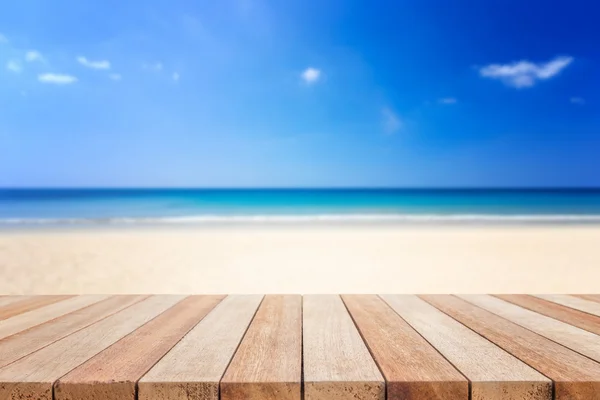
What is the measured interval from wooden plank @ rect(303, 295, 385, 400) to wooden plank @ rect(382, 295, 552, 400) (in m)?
0.21

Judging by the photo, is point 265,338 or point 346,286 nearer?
point 265,338

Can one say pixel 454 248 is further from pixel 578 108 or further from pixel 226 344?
pixel 578 108

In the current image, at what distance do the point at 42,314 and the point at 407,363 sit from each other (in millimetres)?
1321

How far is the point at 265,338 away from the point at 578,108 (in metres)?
51.0

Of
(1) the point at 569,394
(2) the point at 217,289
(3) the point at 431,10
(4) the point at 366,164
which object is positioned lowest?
(2) the point at 217,289

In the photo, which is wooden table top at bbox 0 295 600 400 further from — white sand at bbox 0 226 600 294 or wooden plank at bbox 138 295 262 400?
white sand at bbox 0 226 600 294

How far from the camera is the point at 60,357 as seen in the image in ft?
3.27

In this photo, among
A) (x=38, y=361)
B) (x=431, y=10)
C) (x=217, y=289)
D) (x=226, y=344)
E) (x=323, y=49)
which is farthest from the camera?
(x=323, y=49)

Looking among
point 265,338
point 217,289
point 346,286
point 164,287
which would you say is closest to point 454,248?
point 346,286

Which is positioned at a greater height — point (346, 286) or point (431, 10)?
point (431, 10)

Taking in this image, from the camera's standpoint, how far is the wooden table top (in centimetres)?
84

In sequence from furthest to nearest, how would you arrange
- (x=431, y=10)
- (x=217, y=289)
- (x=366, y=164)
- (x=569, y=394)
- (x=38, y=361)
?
(x=366, y=164), (x=431, y=10), (x=217, y=289), (x=38, y=361), (x=569, y=394)

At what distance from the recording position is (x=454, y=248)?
8320mm

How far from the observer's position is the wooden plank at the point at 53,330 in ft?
3.45
